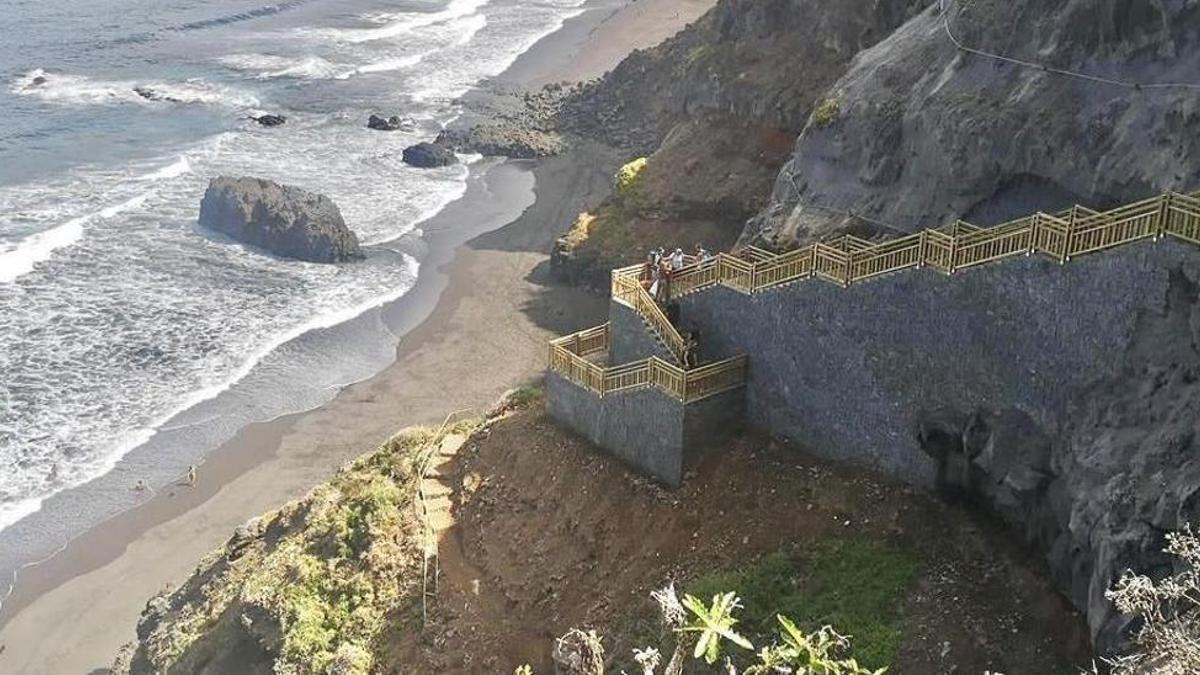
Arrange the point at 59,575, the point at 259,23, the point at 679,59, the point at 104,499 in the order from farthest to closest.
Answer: the point at 259,23 → the point at 679,59 → the point at 104,499 → the point at 59,575

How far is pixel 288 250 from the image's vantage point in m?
51.4

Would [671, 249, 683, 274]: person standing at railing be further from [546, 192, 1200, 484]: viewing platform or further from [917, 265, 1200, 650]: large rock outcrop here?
[917, 265, 1200, 650]: large rock outcrop

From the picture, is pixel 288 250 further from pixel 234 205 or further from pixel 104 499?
pixel 104 499

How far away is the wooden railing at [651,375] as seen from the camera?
23.2 metres

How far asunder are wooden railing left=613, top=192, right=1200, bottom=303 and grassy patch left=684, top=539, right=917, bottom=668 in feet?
16.2

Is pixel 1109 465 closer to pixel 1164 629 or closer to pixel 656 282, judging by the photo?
pixel 1164 629

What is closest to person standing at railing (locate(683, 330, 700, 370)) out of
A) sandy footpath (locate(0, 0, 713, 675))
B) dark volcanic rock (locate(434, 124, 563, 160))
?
sandy footpath (locate(0, 0, 713, 675))

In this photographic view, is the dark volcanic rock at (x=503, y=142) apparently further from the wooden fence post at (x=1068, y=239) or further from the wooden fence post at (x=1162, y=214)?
the wooden fence post at (x=1162, y=214)

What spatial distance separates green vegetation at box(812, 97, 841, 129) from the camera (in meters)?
27.5

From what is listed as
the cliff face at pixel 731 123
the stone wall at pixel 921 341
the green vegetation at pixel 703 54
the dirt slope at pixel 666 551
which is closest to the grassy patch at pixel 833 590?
the dirt slope at pixel 666 551

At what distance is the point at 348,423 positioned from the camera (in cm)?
3806

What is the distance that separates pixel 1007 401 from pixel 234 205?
135 feet

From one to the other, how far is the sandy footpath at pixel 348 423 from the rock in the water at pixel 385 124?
35.4ft

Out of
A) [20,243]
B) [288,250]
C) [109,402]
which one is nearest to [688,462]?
[109,402]
